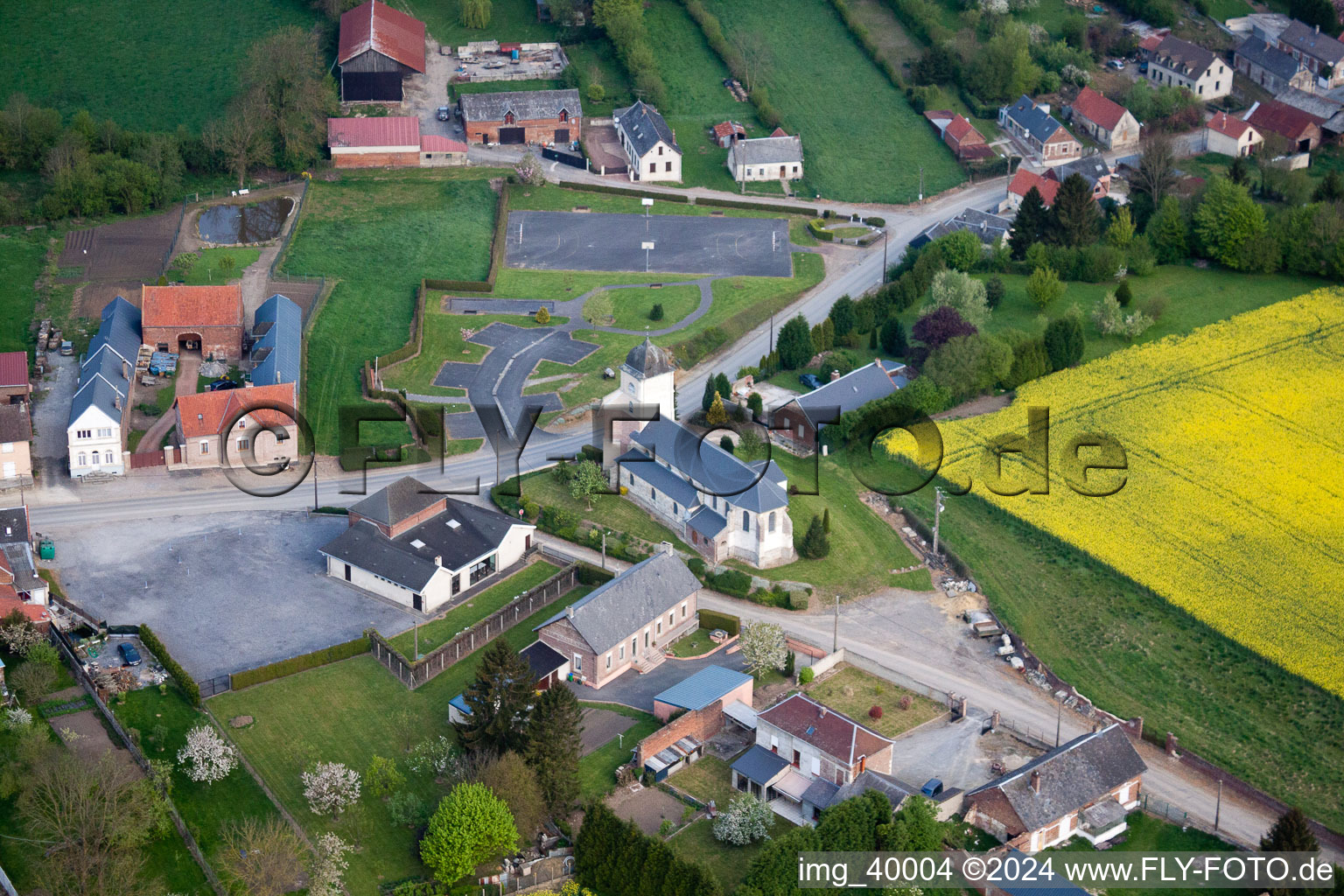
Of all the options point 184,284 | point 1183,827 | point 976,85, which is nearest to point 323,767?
point 1183,827

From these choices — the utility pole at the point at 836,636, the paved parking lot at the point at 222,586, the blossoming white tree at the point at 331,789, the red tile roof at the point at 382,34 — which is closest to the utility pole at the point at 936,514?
the utility pole at the point at 836,636

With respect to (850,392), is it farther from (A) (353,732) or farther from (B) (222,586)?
(A) (353,732)

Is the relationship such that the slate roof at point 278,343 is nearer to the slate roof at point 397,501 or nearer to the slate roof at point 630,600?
the slate roof at point 397,501

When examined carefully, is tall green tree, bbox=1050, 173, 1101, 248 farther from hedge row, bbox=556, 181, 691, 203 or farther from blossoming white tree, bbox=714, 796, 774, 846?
blossoming white tree, bbox=714, 796, 774, 846

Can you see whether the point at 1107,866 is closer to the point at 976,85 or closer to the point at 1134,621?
the point at 1134,621

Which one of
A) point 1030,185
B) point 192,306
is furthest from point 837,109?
point 192,306

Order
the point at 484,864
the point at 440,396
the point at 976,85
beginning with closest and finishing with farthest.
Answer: the point at 484,864
the point at 440,396
the point at 976,85
